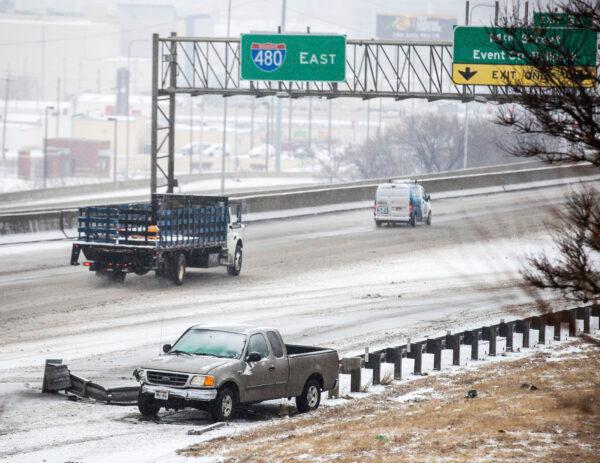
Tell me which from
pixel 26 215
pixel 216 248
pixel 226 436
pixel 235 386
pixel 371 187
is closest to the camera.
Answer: pixel 226 436

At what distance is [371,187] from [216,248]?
27186 mm

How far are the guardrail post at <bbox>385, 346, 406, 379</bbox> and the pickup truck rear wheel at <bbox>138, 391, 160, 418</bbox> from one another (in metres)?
5.19

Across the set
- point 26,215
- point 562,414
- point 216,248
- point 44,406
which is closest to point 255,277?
point 216,248

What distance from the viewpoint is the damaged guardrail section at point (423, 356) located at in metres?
19.0

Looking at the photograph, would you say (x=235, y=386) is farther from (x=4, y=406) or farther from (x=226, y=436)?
(x=4, y=406)

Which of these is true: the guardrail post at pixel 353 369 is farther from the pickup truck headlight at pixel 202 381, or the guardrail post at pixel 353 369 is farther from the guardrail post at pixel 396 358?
the pickup truck headlight at pixel 202 381

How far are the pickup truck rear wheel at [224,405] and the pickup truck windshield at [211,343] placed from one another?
2.13 ft

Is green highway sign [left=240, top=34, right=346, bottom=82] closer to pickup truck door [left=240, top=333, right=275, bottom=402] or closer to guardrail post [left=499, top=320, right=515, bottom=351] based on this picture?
guardrail post [left=499, top=320, right=515, bottom=351]

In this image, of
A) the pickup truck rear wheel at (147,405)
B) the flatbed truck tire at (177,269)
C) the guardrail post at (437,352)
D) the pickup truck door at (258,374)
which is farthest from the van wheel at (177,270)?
the pickup truck rear wheel at (147,405)

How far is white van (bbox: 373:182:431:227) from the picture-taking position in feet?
164

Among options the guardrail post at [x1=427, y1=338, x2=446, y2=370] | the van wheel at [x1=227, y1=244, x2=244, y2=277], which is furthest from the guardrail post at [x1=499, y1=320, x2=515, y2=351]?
the van wheel at [x1=227, y1=244, x2=244, y2=277]

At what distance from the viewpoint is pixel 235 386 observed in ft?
56.8

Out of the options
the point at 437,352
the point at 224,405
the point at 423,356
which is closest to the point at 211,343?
the point at 224,405

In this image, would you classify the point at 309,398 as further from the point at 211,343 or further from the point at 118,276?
the point at 118,276
